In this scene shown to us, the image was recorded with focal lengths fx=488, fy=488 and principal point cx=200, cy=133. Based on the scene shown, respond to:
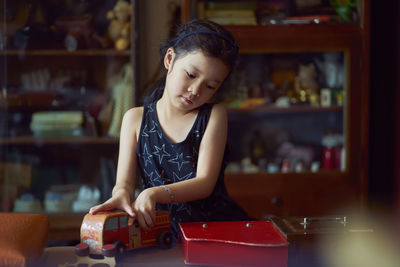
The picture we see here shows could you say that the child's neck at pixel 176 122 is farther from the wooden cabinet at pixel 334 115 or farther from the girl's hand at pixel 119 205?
the wooden cabinet at pixel 334 115

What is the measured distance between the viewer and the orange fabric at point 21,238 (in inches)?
28.2

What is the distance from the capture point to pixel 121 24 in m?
2.54

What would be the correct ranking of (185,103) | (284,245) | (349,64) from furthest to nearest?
(349,64) → (185,103) → (284,245)

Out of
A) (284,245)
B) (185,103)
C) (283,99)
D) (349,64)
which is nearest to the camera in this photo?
(284,245)

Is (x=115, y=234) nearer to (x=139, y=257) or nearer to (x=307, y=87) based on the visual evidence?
(x=139, y=257)

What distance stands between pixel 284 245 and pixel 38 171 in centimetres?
214

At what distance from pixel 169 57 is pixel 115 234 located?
1.88 ft

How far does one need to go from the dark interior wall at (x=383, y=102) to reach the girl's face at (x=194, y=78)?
1582mm

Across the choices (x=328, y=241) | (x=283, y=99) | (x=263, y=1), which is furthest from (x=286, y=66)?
(x=328, y=241)

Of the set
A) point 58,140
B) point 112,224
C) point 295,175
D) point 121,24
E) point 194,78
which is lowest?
point 295,175

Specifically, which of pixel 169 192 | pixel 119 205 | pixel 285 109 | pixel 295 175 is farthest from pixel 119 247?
pixel 285 109

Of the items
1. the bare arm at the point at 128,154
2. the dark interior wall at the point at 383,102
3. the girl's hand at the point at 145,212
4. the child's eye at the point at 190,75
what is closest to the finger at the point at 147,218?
the girl's hand at the point at 145,212

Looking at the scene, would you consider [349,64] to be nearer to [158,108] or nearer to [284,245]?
[158,108]

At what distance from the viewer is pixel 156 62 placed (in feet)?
8.92
